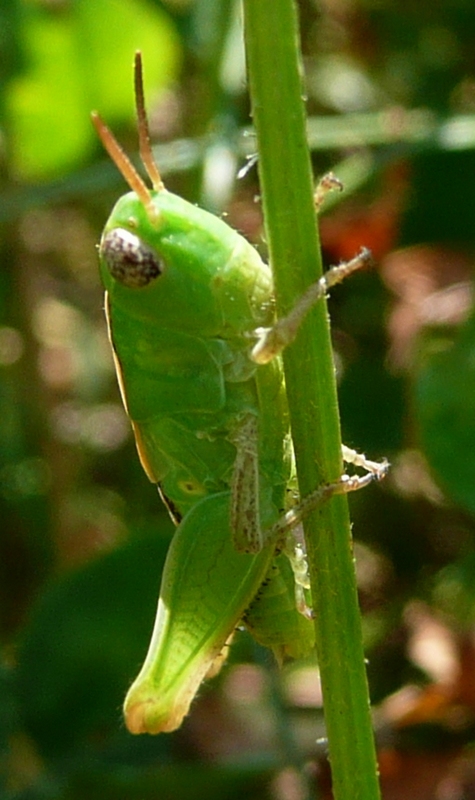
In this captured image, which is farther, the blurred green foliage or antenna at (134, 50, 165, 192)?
the blurred green foliage

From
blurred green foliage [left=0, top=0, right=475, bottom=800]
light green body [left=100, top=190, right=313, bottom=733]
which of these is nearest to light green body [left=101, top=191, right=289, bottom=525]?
light green body [left=100, top=190, right=313, bottom=733]

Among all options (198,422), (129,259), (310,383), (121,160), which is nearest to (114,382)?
(198,422)

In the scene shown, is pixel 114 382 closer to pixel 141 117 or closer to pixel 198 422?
pixel 198 422

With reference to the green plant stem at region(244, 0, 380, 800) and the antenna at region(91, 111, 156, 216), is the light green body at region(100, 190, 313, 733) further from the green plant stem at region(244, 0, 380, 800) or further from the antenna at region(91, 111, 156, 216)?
the green plant stem at region(244, 0, 380, 800)

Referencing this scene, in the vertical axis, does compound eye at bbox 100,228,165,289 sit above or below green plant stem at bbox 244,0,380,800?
above

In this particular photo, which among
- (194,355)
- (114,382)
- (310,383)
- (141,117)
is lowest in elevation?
(310,383)

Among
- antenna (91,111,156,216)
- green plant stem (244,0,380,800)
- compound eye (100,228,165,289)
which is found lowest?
green plant stem (244,0,380,800)

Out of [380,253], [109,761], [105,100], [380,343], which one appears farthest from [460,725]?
[105,100]
